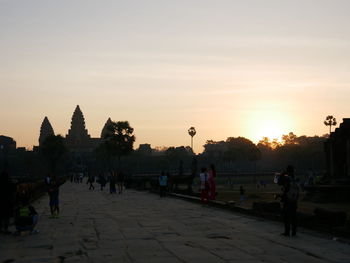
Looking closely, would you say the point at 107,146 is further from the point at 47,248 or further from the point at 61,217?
the point at 47,248

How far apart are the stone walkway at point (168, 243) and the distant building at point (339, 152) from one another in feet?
75.4

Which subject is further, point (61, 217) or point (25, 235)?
point (61, 217)

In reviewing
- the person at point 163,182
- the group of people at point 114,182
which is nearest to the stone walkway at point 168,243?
the person at point 163,182

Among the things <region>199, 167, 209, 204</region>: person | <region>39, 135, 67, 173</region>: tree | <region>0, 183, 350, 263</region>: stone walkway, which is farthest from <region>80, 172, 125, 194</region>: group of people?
<region>39, 135, 67, 173</region>: tree

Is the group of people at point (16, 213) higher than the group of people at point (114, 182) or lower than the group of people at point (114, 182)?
lower

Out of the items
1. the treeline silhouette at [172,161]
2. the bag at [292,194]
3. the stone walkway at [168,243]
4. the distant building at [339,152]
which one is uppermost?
the treeline silhouette at [172,161]

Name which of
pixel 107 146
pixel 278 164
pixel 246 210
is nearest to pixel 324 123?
pixel 107 146

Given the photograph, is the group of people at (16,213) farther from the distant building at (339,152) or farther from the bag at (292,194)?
the distant building at (339,152)

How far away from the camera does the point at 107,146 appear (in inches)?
4085

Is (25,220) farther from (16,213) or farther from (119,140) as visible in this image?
(119,140)

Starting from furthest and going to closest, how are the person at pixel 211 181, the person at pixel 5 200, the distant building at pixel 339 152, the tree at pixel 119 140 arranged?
the tree at pixel 119 140 < the distant building at pixel 339 152 < the person at pixel 211 181 < the person at pixel 5 200

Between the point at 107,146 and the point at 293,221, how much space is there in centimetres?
9094

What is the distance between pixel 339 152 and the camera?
136 ft

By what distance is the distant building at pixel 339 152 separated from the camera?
131 ft
